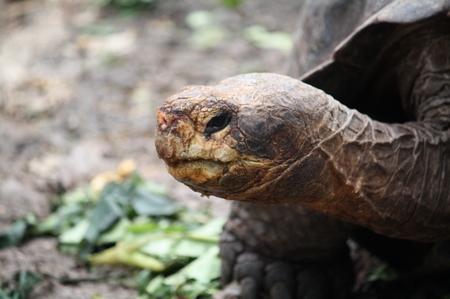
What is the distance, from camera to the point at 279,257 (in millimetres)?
2814

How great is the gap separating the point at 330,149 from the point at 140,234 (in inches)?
71.5

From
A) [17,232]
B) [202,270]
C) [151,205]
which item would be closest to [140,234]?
A: [151,205]

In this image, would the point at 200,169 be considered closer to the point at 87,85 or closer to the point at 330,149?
the point at 330,149

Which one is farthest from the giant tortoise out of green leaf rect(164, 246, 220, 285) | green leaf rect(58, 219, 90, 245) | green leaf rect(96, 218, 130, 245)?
green leaf rect(58, 219, 90, 245)

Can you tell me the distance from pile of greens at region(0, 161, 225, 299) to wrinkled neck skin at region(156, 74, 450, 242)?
1.12 meters

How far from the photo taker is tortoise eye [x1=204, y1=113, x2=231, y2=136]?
69.1 inches

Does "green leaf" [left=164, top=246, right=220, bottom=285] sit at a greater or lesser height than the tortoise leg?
lesser

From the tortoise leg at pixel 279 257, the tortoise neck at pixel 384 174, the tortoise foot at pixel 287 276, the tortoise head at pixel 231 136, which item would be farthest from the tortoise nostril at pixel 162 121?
the tortoise foot at pixel 287 276

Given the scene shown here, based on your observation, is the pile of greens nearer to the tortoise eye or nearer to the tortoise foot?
the tortoise foot

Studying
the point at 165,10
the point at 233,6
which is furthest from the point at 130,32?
the point at 233,6

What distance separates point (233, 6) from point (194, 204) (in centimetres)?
435

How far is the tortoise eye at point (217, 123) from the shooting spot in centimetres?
175

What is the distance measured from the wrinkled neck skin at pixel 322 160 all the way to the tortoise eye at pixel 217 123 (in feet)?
0.07

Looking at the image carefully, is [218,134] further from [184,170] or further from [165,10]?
[165,10]
